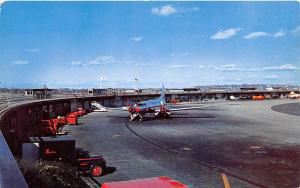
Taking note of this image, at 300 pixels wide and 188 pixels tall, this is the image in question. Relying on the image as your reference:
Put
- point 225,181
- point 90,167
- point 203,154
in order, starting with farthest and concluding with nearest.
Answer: point 203,154 < point 90,167 < point 225,181

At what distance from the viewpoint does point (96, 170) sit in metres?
24.3

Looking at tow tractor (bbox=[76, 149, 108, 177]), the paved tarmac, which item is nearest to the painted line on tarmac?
Result: the paved tarmac

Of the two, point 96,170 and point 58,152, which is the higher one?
point 58,152

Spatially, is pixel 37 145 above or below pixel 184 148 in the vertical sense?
above

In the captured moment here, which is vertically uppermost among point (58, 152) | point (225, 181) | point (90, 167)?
point (58, 152)

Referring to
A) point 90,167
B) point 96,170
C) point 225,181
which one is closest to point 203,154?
point 225,181

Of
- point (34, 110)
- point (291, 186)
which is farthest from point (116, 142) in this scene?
point (34, 110)

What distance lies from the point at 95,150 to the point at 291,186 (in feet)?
66.7

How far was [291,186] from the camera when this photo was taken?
71.0 feet

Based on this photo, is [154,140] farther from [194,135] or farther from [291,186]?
[291,186]

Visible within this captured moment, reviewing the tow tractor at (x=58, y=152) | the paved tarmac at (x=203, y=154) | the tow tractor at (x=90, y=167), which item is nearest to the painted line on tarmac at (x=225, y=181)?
the paved tarmac at (x=203, y=154)

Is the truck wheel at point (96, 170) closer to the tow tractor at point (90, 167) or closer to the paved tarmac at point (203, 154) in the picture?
the tow tractor at point (90, 167)

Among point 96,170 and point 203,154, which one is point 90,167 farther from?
Result: point 203,154

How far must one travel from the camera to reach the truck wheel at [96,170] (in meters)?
24.1
